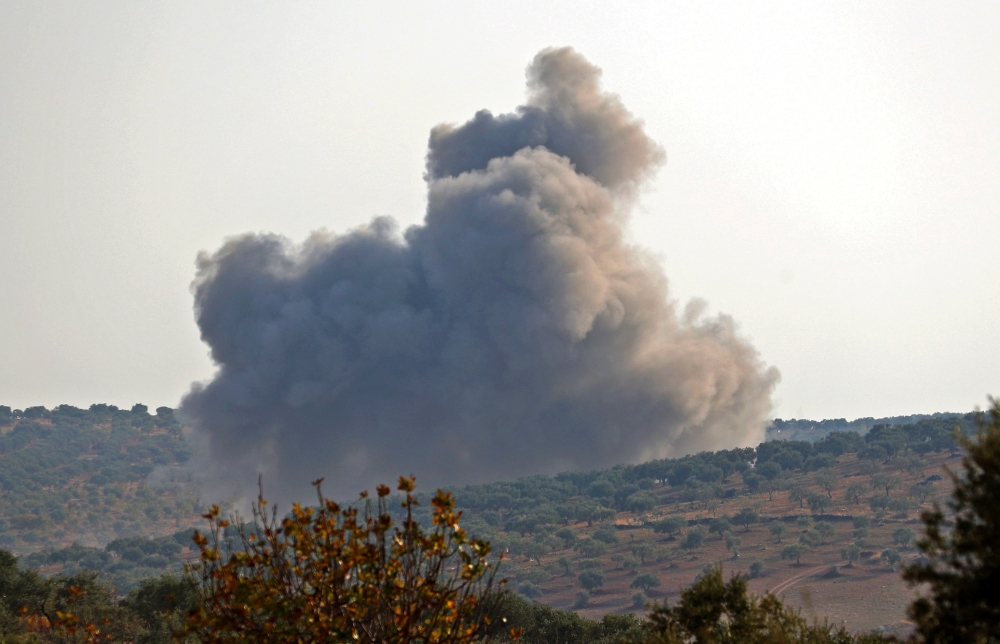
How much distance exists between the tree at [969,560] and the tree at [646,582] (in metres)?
49.5

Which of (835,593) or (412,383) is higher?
(412,383)

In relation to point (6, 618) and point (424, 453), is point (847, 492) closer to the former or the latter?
point (424, 453)

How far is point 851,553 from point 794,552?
3.22 metres

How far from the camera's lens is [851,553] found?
5478cm

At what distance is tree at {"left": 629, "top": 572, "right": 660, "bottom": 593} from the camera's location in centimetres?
5538

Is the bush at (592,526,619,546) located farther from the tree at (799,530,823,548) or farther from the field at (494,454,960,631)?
the tree at (799,530,823,548)

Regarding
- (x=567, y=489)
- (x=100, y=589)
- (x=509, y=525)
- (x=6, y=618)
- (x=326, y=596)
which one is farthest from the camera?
(x=567, y=489)

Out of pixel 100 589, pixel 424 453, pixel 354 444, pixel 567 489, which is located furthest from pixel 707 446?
pixel 100 589

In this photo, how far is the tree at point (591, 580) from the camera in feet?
190

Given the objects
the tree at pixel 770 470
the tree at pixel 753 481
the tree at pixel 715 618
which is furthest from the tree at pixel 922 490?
the tree at pixel 715 618

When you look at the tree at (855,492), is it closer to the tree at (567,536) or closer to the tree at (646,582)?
the tree at (567,536)

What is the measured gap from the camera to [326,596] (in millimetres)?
9000

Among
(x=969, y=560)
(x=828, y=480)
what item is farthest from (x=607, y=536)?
(x=969, y=560)

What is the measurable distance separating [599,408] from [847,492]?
26.7 m
